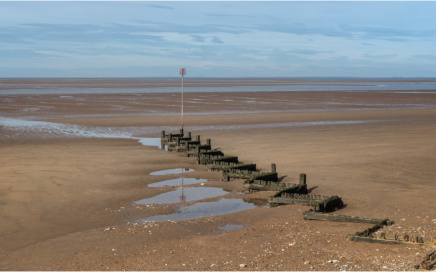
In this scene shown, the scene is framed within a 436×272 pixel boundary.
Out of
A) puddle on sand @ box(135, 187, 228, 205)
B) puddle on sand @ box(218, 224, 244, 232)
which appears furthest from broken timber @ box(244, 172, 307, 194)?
puddle on sand @ box(218, 224, 244, 232)

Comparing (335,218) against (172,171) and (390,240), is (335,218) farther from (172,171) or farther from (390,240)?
(172,171)

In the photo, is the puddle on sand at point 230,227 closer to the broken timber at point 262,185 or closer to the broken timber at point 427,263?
the broken timber at point 262,185

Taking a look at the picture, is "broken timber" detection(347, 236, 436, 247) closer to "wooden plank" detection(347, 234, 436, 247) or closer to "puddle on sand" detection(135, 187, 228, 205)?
"wooden plank" detection(347, 234, 436, 247)

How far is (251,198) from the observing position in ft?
58.1

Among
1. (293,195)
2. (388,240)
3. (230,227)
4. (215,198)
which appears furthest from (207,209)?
(388,240)

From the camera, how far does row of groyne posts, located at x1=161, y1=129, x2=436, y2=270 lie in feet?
36.9

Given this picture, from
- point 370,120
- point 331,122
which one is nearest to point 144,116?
point 331,122

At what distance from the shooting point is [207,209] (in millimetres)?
16250

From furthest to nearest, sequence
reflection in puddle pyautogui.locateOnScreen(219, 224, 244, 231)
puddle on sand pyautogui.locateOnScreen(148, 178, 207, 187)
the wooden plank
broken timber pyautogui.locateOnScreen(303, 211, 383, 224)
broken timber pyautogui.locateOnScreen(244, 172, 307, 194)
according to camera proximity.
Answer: puddle on sand pyautogui.locateOnScreen(148, 178, 207, 187) < broken timber pyautogui.locateOnScreen(244, 172, 307, 194) < reflection in puddle pyautogui.locateOnScreen(219, 224, 244, 231) < broken timber pyautogui.locateOnScreen(303, 211, 383, 224) < the wooden plank

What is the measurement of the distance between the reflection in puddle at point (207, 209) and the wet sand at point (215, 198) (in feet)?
1.62

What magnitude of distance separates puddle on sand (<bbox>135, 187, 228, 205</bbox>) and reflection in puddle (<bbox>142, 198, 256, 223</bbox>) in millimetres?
881

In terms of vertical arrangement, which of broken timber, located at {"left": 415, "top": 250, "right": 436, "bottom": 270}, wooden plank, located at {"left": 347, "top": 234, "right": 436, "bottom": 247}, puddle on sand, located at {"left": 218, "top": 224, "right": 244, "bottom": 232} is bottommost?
puddle on sand, located at {"left": 218, "top": 224, "right": 244, "bottom": 232}

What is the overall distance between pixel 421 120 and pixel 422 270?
3707cm

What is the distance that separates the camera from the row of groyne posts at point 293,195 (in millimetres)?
11232
